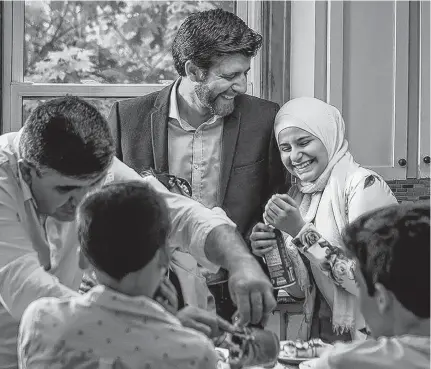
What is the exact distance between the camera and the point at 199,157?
316 centimetres

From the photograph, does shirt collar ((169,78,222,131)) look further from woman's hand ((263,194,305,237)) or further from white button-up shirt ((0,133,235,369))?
white button-up shirt ((0,133,235,369))

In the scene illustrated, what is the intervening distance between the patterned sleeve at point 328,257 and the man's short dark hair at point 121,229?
1.26 metres

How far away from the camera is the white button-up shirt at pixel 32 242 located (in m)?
1.77

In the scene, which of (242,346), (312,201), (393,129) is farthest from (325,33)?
(242,346)

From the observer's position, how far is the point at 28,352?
5.26 ft

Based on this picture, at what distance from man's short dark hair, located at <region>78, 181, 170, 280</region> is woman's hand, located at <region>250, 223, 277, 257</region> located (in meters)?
1.04

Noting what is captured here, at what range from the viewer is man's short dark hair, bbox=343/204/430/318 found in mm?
1511

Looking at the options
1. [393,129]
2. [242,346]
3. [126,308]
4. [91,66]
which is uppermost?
[91,66]

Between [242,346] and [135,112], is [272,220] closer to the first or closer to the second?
[135,112]

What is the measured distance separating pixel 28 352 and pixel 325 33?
246 centimetres

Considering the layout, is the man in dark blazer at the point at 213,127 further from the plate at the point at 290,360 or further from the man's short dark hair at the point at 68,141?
the man's short dark hair at the point at 68,141

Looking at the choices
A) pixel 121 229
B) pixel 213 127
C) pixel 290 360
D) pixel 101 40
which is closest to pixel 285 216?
pixel 213 127

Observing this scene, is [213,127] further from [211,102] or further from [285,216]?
[285,216]

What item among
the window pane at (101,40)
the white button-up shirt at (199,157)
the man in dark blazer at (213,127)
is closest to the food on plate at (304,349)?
the man in dark blazer at (213,127)
